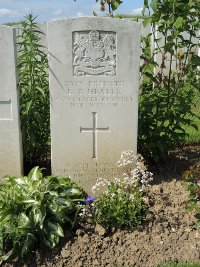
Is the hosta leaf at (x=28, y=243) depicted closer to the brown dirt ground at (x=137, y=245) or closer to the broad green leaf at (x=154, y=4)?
the brown dirt ground at (x=137, y=245)

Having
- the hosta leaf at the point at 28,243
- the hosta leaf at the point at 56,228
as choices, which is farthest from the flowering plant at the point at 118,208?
the hosta leaf at the point at 28,243

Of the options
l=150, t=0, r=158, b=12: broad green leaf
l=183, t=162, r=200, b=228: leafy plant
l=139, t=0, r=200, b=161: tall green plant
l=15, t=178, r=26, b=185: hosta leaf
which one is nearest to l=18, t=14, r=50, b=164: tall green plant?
l=15, t=178, r=26, b=185: hosta leaf

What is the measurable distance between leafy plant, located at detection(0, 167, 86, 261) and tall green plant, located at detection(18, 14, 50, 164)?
0.90m

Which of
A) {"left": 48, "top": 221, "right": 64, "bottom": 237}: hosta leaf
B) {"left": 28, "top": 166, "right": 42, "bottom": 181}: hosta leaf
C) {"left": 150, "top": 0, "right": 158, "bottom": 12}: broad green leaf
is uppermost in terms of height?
{"left": 150, "top": 0, "right": 158, "bottom": 12}: broad green leaf

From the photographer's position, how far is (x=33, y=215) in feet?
11.4

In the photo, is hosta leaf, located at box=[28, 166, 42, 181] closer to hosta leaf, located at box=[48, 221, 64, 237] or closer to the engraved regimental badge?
hosta leaf, located at box=[48, 221, 64, 237]

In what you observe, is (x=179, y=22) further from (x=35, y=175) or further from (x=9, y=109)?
(x=35, y=175)

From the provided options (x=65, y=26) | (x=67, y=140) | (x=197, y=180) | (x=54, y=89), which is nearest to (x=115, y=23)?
(x=65, y=26)

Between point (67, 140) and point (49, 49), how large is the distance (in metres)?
1.05

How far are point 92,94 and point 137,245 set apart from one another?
171cm

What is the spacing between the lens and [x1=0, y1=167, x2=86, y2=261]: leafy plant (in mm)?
3420

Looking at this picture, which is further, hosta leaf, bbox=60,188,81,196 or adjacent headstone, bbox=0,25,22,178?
adjacent headstone, bbox=0,25,22,178

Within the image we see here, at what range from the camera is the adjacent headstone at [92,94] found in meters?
4.14

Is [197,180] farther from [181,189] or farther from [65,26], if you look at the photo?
[65,26]
